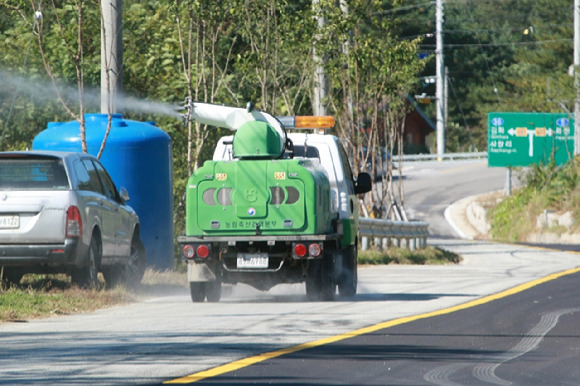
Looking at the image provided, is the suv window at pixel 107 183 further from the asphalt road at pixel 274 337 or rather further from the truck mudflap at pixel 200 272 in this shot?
the truck mudflap at pixel 200 272

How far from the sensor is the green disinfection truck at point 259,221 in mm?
14336

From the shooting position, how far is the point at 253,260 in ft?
47.8

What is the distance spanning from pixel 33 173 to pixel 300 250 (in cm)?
349

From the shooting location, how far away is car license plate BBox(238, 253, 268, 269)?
14539 mm

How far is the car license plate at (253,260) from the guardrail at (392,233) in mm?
10845

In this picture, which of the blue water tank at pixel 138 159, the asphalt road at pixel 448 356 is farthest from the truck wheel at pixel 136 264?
the asphalt road at pixel 448 356

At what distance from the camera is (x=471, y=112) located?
3841 inches

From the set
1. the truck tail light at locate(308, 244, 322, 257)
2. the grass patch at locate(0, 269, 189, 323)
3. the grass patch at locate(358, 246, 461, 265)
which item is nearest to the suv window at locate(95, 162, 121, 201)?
the grass patch at locate(0, 269, 189, 323)

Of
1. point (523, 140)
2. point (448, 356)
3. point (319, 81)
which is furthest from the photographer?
point (523, 140)

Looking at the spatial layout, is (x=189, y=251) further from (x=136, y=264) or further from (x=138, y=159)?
(x=138, y=159)

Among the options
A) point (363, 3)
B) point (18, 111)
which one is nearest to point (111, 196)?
point (18, 111)

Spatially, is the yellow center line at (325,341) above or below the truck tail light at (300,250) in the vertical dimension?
below

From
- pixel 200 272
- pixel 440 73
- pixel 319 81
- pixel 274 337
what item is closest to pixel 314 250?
pixel 200 272

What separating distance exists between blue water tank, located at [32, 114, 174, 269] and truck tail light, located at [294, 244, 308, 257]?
15.7ft
